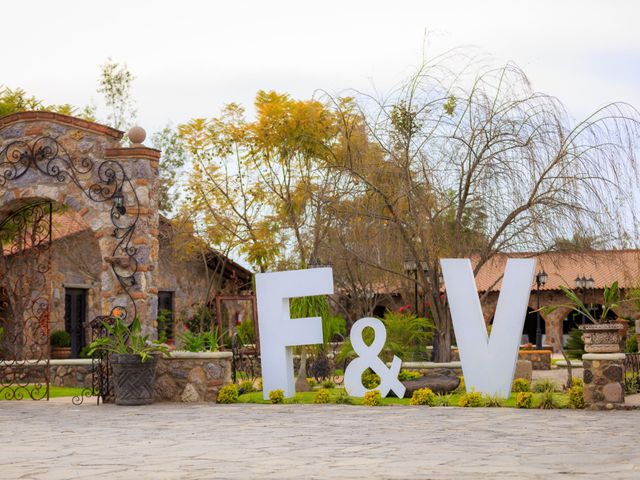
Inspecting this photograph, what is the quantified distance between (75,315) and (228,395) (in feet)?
45.5

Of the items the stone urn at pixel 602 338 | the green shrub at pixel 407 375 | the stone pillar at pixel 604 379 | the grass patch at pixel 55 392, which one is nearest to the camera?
the stone pillar at pixel 604 379

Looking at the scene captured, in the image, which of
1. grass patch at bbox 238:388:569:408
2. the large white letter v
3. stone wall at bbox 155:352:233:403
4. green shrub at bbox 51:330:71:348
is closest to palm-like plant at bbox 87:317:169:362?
stone wall at bbox 155:352:233:403

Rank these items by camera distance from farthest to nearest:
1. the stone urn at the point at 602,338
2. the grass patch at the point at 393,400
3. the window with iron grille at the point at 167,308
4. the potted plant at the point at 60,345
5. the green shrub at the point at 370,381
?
the window with iron grille at the point at 167,308, the potted plant at the point at 60,345, the green shrub at the point at 370,381, the grass patch at the point at 393,400, the stone urn at the point at 602,338

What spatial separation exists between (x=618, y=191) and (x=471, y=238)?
3.21m

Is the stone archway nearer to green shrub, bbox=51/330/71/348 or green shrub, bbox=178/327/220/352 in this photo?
green shrub, bbox=178/327/220/352

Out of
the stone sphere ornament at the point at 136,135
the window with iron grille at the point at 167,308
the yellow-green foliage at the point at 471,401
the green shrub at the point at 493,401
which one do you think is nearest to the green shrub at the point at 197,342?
the stone sphere ornament at the point at 136,135

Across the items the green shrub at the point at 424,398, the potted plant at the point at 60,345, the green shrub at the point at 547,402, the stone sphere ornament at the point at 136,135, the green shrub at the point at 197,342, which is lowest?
the green shrub at the point at 547,402

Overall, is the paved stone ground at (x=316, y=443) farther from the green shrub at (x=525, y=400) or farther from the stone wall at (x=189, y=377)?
the stone wall at (x=189, y=377)

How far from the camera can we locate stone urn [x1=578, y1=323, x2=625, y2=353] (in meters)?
13.3

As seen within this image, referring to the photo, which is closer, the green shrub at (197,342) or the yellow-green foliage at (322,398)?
the yellow-green foliage at (322,398)

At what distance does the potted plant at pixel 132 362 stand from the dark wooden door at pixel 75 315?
1301cm

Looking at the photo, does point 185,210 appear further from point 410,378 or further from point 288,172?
point 410,378

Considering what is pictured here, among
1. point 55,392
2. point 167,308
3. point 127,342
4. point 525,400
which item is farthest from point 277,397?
point 167,308

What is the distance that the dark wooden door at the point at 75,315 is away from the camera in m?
27.7
